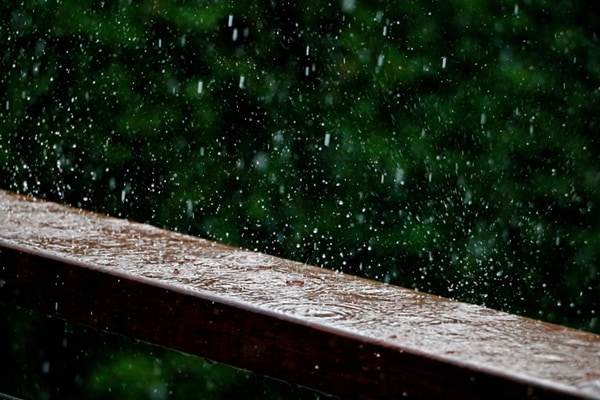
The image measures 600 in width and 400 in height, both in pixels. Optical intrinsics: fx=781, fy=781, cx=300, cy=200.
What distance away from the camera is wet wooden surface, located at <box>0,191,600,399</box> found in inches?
42.1

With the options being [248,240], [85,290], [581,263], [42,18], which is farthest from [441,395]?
[42,18]

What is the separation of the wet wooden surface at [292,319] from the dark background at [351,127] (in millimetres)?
1682

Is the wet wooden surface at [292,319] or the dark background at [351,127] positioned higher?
the dark background at [351,127]

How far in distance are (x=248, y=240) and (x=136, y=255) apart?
195 centimetres

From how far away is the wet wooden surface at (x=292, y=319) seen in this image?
107cm

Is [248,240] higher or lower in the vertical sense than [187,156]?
lower

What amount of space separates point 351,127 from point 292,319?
211 cm

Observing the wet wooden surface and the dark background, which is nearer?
A: the wet wooden surface

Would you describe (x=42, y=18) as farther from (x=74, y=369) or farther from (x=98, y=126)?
(x=74, y=369)

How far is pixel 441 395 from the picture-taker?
107 cm

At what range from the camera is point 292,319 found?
1.20m

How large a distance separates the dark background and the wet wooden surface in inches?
66.2

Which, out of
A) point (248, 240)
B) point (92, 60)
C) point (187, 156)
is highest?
point (92, 60)

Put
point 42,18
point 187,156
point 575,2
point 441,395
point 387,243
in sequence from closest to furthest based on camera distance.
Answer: point 441,395 < point 575,2 < point 387,243 < point 187,156 < point 42,18
